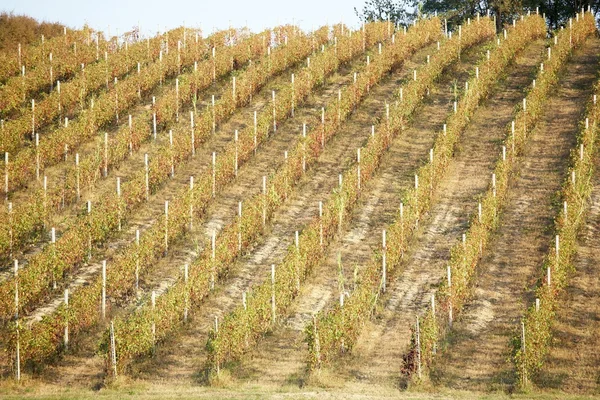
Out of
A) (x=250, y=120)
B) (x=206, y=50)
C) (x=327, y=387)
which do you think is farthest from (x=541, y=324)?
(x=206, y=50)

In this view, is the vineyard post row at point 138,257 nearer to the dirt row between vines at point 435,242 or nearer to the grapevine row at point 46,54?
the dirt row between vines at point 435,242

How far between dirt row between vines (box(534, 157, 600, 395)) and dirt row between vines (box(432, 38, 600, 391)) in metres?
0.85

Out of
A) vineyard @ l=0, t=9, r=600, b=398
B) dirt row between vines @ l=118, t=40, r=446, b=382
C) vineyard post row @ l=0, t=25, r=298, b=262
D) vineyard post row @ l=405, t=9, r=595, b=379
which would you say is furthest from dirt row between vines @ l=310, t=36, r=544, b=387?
vineyard post row @ l=0, t=25, r=298, b=262

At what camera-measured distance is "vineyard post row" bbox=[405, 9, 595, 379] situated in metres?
21.6

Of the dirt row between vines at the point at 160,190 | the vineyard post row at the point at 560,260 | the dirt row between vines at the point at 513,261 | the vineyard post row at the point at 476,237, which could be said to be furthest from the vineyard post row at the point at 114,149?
the vineyard post row at the point at 560,260

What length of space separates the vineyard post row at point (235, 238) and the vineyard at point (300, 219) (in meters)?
0.08

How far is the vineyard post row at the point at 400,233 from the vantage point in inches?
864

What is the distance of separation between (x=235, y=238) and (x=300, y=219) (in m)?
2.89

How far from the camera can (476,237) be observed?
26766 mm

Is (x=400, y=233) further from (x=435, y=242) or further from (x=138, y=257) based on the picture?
(x=138, y=257)

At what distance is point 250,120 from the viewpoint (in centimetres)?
3697

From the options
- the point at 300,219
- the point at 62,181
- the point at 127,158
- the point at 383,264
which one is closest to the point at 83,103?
the point at 127,158

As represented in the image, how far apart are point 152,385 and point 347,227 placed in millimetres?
9478

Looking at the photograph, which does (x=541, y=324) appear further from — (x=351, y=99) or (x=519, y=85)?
(x=519, y=85)
